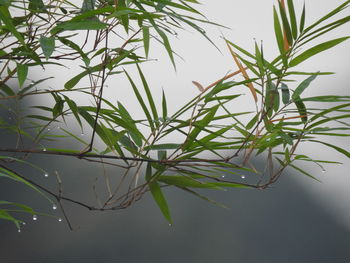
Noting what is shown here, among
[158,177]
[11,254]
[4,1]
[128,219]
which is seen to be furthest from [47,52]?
[11,254]

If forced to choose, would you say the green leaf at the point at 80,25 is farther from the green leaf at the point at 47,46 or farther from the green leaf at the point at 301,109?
the green leaf at the point at 301,109

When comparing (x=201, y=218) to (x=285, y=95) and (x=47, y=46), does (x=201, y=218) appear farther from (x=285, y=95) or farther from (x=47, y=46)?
(x=47, y=46)

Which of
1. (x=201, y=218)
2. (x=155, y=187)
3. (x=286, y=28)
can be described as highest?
(x=286, y=28)

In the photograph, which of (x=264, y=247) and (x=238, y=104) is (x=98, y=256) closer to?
(x=264, y=247)

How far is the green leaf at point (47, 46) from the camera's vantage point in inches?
28.5

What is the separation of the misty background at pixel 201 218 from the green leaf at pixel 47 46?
8.22 feet

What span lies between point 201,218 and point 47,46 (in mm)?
2622

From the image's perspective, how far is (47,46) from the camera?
74 centimetres

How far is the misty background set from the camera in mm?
3268

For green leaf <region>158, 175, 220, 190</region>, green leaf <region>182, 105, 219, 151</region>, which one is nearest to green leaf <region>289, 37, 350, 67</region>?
green leaf <region>182, 105, 219, 151</region>

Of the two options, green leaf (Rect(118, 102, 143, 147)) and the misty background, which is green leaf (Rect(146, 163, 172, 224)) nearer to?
green leaf (Rect(118, 102, 143, 147))

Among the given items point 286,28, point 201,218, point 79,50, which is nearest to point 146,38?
point 79,50

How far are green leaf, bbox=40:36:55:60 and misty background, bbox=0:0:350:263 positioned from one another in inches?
98.7

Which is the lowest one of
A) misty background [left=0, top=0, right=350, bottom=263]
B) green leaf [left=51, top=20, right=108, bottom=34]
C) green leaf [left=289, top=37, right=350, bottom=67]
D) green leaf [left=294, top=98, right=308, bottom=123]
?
misty background [left=0, top=0, right=350, bottom=263]
